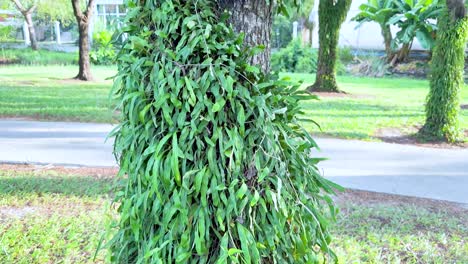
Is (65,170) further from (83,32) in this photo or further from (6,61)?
(6,61)

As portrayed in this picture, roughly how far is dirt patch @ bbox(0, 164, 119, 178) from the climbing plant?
159 inches

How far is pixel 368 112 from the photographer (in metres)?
11.3

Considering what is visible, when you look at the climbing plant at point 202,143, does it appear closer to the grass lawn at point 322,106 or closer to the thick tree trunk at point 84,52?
the grass lawn at point 322,106

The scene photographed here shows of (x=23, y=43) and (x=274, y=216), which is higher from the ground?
(x=23, y=43)

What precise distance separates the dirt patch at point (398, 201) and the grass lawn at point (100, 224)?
0.4 inches

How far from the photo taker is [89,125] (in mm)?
9102

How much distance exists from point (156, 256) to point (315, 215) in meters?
0.78

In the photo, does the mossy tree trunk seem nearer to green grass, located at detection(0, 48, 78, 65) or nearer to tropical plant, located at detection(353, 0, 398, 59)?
tropical plant, located at detection(353, 0, 398, 59)

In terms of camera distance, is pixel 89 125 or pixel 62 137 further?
pixel 89 125

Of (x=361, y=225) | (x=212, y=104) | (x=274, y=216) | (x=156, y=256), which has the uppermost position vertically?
(x=212, y=104)

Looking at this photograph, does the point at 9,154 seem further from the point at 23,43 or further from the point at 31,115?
the point at 23,43

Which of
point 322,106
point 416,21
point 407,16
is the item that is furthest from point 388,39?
point 322,106

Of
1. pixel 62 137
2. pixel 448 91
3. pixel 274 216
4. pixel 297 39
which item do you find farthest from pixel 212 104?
pixel 297 39

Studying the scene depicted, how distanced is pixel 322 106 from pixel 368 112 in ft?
4.24
